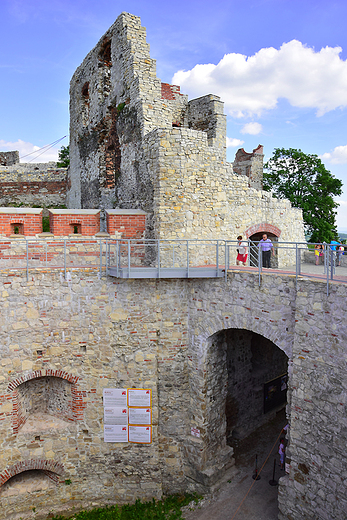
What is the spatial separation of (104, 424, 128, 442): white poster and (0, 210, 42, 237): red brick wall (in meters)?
5.35

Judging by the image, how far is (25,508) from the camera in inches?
344

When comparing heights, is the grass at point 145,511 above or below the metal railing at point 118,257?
below

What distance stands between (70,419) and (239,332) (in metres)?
5.39

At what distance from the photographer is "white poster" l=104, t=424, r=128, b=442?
8891 mm

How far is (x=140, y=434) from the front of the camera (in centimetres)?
888

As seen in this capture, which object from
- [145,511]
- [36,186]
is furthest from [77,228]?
[36,186]

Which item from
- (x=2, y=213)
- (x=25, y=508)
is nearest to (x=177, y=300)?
(x=2, y=213)

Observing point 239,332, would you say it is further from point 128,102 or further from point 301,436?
point 128,102

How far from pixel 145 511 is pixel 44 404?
368cm

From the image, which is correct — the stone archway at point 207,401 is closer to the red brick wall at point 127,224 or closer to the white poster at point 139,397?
the white poster at point 139,397

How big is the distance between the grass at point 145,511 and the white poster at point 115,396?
2477 millimetres

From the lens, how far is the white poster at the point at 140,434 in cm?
887

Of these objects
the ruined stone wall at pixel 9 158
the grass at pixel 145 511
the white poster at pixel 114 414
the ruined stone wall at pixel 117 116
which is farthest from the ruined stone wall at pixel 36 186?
the grass at pixel 145 511

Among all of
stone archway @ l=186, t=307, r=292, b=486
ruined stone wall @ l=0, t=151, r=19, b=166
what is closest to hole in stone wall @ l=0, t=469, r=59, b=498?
stone archway @ l=186, t=307, r=292, b=486
